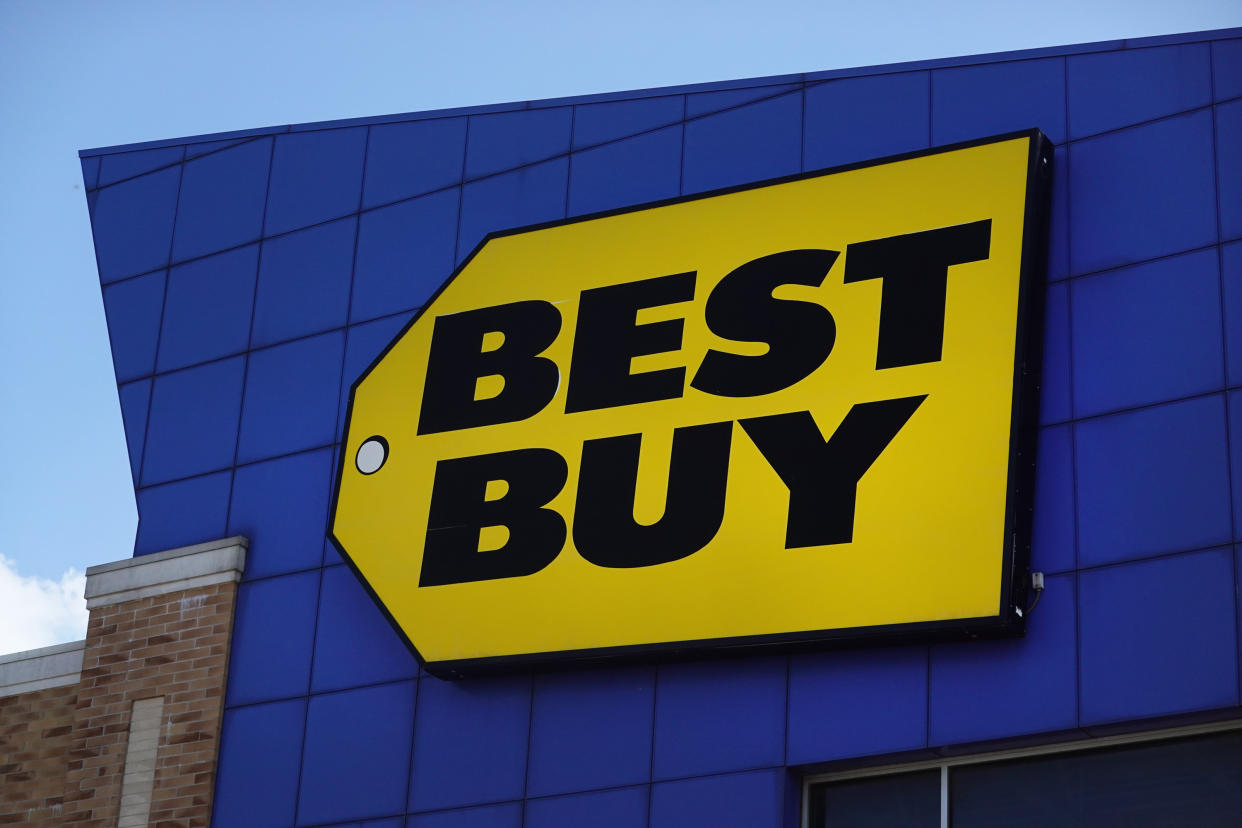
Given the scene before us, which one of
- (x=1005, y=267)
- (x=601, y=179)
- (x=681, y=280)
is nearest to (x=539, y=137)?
(x=601, y=179)

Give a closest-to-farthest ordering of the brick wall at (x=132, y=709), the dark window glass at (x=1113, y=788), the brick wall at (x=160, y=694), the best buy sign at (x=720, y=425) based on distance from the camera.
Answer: the dark window glass at (x=1113, y=788) → the best buy sign at (x=720, y=425) → the brick wall at (x=160, y=694) → the brick wall at (x=132, y=709)

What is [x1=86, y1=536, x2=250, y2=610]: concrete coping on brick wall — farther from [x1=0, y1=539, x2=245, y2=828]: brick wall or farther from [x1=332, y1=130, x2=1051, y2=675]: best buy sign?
[x1=332, y1=130, x2=1051, y2=675]: best buy sign

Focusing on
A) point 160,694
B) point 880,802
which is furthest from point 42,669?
point 880,802

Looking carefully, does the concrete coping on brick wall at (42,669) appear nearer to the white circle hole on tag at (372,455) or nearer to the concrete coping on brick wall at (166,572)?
the concrete coping on brick wall at (166,572)

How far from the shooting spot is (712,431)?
49.0ft

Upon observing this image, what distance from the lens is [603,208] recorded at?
1697cm

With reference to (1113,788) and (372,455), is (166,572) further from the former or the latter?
(1113,788)

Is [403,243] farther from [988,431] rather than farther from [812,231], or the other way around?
[988,431]

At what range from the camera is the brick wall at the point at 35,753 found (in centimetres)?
Answer: 1775

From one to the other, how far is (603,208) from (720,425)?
308 cm

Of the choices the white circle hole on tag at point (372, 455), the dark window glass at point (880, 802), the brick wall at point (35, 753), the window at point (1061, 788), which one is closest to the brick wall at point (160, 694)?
the brick wall at point (35, 753)

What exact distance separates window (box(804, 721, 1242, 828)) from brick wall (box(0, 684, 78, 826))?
8120mm

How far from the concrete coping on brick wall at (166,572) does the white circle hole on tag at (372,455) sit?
5.72ft

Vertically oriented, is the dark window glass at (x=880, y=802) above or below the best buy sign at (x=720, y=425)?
below
